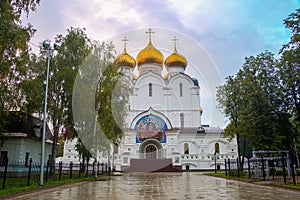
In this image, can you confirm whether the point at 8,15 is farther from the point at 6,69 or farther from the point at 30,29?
the point at 30,29

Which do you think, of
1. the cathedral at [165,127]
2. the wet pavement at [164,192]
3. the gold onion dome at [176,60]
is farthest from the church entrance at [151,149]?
the wet pavement at [164,192]

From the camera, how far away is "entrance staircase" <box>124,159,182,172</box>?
33844mm

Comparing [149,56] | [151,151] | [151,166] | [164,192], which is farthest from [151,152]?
[164,192]

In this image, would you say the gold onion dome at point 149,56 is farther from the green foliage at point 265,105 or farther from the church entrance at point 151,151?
the green foliage at point 265,105

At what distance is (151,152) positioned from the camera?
3762cm

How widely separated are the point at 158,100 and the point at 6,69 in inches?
1263

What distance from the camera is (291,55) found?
14156 millimetres

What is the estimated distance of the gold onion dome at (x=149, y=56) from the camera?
144 feet

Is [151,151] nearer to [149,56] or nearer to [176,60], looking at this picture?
[149,56]

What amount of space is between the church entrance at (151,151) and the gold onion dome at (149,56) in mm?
13796

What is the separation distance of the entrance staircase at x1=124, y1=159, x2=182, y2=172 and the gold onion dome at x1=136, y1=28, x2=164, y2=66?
16.4 meters

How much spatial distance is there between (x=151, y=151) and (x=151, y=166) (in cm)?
340

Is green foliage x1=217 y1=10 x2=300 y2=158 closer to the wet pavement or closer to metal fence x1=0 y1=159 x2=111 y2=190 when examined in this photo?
the wet pavement

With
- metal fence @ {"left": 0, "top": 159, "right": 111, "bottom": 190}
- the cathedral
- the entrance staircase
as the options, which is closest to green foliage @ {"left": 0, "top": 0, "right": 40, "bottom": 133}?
metal fence @ {"left": 0, "top": 159, "right": 111, "bottom": 190}
